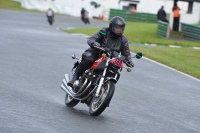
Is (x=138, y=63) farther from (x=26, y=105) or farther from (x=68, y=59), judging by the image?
(x=26, y=105)

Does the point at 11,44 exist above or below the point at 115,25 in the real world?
below

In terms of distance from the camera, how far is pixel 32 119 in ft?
31.0

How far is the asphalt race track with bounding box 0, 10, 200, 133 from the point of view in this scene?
31.2ft

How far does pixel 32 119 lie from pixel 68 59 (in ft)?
37.5

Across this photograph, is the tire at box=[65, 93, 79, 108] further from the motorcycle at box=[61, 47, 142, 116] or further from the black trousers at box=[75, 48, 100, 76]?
the black trousers at box=[75, 48, 100, 76]

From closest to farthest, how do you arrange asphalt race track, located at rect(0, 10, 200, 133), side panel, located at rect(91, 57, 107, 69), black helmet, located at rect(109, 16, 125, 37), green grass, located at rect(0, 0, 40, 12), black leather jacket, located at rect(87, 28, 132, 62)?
1. asphalt race track, located at rect(0, 10, 200, 133)
2. side panel, located at rect(91, 57, 107, 69)
3. black helmet, located at rect(109, 16, 125, 37)
4. black leather jacket, located at rect(87, 28, 132, 62)
5. green grass, located at rect(0, 0, 40, 12)

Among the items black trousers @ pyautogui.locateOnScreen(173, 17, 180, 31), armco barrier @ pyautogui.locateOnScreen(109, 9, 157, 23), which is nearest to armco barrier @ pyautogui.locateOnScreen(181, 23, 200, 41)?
black trousers @ pyautogui.locateOnScreen(173, 17, 180, 31)

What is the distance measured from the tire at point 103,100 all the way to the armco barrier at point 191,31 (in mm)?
29563

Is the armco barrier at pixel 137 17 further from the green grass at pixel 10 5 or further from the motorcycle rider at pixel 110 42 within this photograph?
the motorcycle rider at pixel 110 42

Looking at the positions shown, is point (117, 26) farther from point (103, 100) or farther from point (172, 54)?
point (172, 54)

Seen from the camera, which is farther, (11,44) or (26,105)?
(11,44)

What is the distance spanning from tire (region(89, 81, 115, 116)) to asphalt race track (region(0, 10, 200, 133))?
12 cm

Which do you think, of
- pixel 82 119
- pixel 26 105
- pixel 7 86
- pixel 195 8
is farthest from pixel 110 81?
pixel 195 8

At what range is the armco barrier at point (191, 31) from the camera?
131ft
